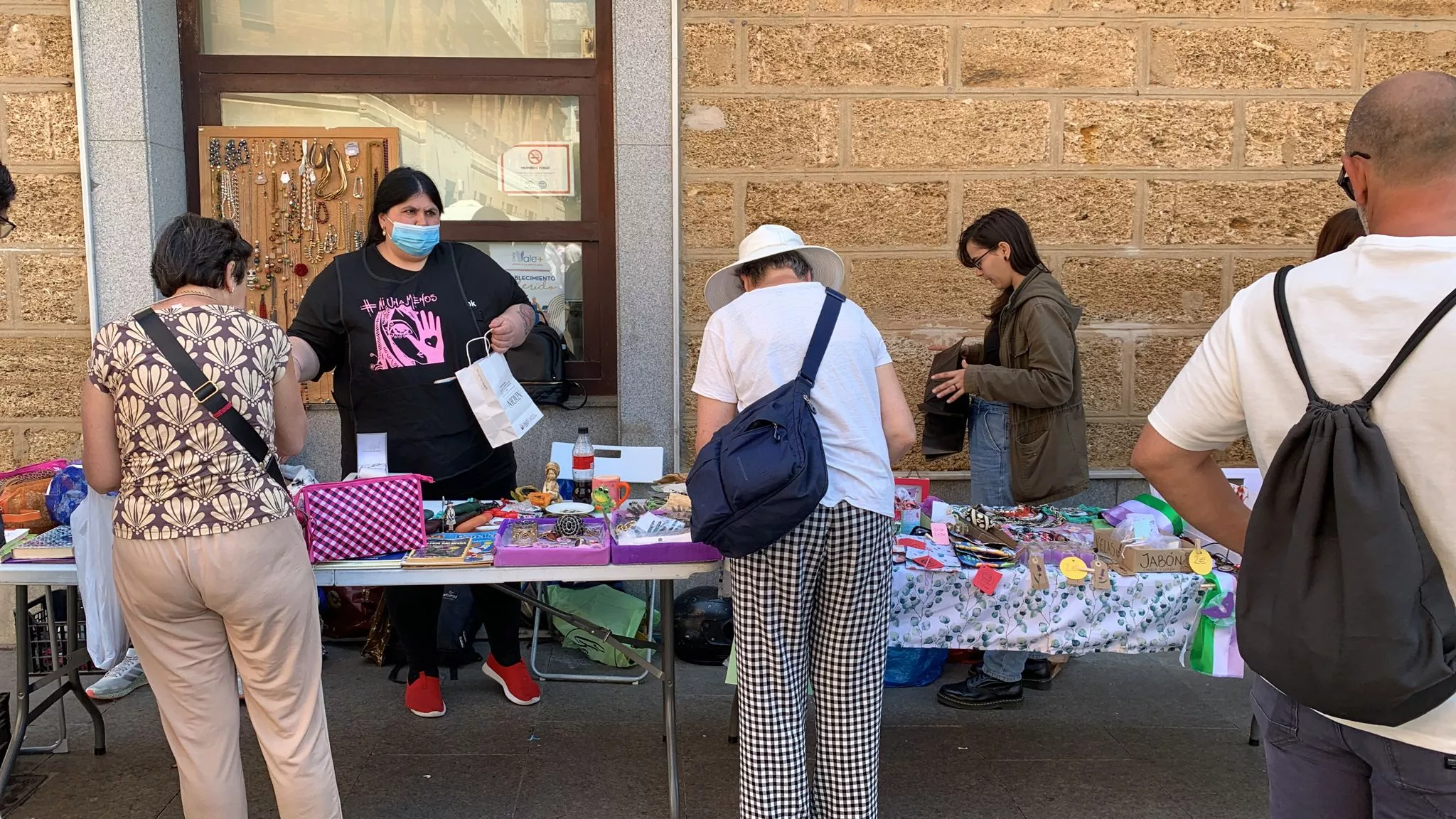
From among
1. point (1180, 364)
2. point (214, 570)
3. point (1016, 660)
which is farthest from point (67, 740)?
point (1180, 364)

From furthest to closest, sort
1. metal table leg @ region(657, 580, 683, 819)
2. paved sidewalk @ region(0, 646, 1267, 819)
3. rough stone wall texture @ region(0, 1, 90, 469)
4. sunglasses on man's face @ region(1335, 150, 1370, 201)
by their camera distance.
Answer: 1. rough stone wall texture @ region(0, 1, 90, 469)
2. paved sidewalk @ region(0, 646, 1267, 819)
3. metal table leg @ region(657, 580, 683, 819)
4. sunglasses on man's face @ region(1335, 150, 1370, 201)

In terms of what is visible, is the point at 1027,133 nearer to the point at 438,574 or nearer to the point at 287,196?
the point at 438,574

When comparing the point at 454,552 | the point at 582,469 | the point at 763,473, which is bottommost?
the point at 454,552

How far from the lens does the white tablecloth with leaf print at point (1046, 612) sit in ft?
10.4

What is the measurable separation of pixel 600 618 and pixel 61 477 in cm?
209

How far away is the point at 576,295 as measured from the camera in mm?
5039

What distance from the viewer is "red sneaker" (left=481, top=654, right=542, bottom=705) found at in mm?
4008

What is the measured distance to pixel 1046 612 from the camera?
10.5 feet

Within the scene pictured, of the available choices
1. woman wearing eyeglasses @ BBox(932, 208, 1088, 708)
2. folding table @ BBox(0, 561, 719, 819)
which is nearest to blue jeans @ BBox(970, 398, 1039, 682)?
woman wearing eyeglasses @ BBox(932, 208, 1088, 708)

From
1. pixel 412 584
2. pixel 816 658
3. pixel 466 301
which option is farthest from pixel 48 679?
pixel 816 658

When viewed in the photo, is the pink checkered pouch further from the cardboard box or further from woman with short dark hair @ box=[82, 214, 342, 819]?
the cardboard box

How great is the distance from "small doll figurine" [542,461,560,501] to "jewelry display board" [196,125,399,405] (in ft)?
5.27

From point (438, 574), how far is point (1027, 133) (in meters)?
3.28

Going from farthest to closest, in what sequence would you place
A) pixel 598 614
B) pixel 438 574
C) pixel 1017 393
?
pixel 598 614 < pixel 1017 393 < pixel 438 574
